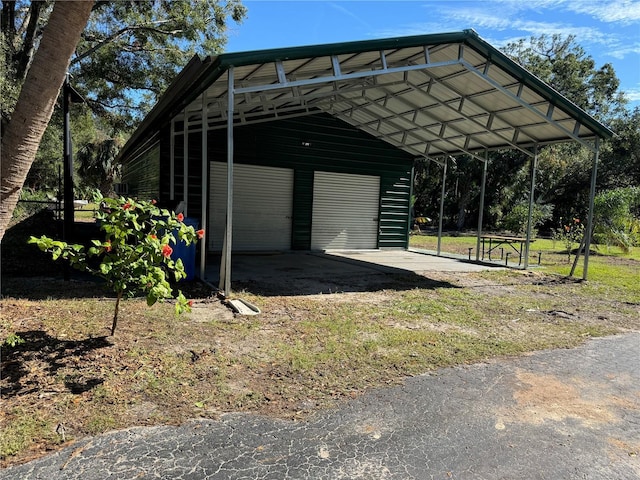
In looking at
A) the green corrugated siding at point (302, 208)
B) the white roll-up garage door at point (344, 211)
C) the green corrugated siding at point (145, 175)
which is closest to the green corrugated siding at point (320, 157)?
the green corrugated siding at point (302, 208)

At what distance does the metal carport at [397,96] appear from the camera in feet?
20.3

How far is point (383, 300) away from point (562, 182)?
27.8 meters

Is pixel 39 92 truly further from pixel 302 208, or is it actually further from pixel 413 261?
pixel 413 261

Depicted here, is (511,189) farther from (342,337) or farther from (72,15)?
(72,15)

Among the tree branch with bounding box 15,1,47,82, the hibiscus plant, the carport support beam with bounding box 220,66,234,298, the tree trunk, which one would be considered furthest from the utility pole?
the tree branch with bounding box 15,1,47,82

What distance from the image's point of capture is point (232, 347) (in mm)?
4121

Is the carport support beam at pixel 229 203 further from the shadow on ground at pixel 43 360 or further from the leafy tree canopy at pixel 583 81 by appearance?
the leafy tree canopy at pixel 583 81

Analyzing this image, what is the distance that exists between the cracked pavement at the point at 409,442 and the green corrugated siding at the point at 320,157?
899 cm

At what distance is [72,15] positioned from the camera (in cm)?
315

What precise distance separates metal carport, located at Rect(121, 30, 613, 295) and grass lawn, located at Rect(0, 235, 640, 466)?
1.64 metres

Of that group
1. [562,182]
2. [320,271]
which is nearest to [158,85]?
[320,271]

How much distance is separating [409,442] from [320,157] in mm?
10485

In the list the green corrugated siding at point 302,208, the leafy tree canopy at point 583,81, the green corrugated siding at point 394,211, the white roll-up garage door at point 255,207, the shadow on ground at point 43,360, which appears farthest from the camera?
the leafy tree canopy at point 583,81

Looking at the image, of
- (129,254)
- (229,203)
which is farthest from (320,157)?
(129,254)
